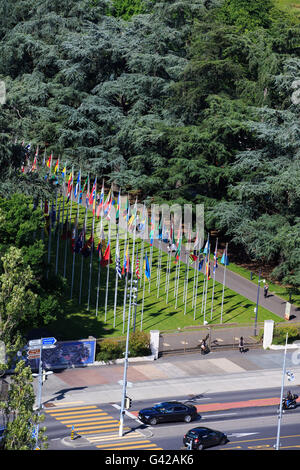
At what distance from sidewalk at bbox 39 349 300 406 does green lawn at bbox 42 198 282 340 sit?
5.09m

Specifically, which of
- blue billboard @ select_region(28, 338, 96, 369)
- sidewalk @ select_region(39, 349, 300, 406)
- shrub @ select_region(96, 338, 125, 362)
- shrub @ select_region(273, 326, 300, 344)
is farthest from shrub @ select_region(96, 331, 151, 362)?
shrub @ select_region(273, 326, 300, 344)

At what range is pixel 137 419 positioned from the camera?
2019 inches

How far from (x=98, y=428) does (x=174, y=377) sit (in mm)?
12390

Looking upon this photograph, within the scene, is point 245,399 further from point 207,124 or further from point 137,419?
point 207,124

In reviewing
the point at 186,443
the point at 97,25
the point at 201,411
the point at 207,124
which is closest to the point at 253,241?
the point at 207,124

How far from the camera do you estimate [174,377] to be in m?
60.6

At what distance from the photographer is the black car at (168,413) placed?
165 feet

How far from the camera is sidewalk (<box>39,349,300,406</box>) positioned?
56.0 m

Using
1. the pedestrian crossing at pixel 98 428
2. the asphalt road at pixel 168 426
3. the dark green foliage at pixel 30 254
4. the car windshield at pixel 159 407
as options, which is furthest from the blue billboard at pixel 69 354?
the car windshield at pixel 159 407

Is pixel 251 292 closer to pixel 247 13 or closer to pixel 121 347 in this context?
pixel 121 347

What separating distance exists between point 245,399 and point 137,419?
30.1 feet

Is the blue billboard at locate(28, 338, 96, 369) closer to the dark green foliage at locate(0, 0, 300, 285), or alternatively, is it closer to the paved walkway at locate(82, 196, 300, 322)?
the dark green foliage at locate(0, 0, 300, 285)

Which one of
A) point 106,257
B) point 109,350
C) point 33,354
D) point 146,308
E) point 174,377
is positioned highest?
point 106,257

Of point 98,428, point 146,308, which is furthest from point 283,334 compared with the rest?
point 98,428
